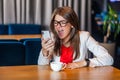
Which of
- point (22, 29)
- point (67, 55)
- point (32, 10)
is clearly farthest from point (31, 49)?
point (32, 10)

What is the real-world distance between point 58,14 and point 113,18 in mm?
2781

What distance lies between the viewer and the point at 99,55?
2164 mm

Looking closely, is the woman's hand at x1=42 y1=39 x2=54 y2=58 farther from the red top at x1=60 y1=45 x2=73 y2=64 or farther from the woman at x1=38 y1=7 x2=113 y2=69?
the red top at x1=60 y1=45 x2=73 y2=64

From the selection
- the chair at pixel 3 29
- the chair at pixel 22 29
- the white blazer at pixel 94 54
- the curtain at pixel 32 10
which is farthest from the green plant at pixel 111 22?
the white blazer at pixel 94 54

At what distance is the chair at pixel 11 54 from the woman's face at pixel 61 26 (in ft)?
1.31

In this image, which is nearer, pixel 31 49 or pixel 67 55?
pixel 67 55

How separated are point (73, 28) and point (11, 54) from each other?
587mm

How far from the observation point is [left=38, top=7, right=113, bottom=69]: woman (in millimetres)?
2137

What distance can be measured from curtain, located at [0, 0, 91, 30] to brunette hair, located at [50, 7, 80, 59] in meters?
2.76

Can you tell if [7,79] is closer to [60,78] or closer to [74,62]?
[60,78]

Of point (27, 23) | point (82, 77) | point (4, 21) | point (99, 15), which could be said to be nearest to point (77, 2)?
point (99, 15)

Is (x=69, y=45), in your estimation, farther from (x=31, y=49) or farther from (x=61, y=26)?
(x=31, y=49)

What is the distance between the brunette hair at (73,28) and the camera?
7.14 feet

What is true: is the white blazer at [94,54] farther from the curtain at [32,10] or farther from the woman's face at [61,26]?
the curtain at [32,10]
